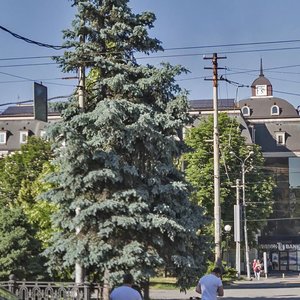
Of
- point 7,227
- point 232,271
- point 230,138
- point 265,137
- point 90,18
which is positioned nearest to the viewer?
point 90,18

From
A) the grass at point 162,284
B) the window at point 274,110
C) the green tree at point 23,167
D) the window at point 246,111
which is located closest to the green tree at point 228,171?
the green tree at point 23,167

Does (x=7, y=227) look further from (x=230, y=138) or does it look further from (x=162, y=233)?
(x=230, y=138)

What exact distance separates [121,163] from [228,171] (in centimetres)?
3812

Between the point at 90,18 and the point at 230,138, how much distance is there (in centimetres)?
3639

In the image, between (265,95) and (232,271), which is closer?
(232,271)

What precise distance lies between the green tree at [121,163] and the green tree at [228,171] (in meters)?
33.9

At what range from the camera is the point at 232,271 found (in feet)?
172

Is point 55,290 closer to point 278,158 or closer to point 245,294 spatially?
point 245,294

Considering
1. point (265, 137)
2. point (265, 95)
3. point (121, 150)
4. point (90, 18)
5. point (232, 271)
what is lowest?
point (232, 271)

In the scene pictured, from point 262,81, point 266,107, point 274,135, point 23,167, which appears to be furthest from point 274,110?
point 23,167

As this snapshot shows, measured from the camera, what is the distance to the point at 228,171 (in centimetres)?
5769

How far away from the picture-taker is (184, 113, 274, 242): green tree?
2213 inches

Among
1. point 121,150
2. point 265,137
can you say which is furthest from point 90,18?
point 265,137

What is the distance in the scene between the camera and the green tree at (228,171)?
56.2m
